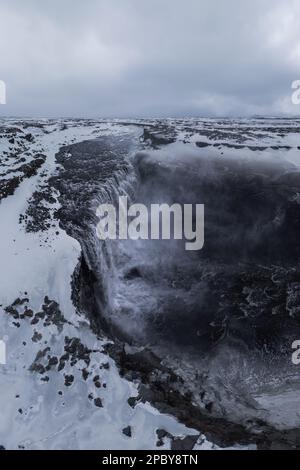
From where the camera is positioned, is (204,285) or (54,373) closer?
(54,373)

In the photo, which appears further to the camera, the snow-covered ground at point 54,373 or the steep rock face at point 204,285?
the steep rock face at point 204,285

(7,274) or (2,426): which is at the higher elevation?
(7,274)

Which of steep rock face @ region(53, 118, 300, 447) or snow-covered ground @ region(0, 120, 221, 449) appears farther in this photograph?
steep rock face @ region(53, 118, 300, 447)

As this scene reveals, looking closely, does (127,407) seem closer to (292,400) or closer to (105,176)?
(292,400)

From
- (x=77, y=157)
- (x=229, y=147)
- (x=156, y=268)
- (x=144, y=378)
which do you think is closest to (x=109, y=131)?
(x=77, y=157)

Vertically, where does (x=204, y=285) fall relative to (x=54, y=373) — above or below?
above
